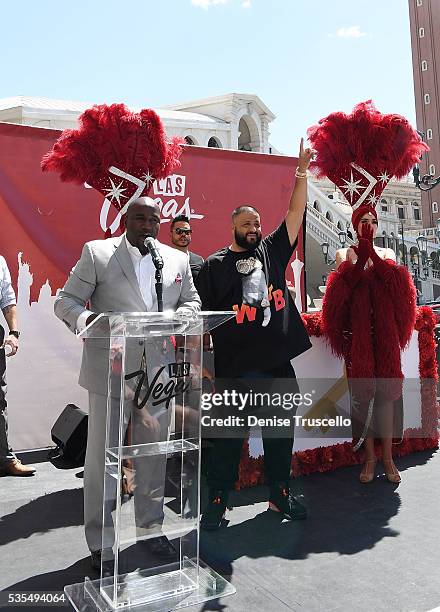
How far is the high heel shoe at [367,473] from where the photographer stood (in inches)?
139

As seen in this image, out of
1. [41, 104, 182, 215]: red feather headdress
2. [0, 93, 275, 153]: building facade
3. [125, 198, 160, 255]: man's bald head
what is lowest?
[125, 198, 160, 255]: man's bald head

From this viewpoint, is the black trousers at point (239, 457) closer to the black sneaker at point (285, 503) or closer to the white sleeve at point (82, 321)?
the black sneaker at point (285, 503)

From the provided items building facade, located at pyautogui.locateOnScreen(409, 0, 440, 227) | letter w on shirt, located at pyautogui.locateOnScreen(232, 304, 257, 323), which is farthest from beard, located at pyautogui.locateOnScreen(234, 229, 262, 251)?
building facade, located at pyautogui.locateOnScreen(409, 0, 440, 227)

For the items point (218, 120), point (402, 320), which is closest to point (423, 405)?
point (402, 320)

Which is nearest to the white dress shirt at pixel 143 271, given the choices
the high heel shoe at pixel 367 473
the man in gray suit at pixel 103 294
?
the man in gray suit at pixel 103 294

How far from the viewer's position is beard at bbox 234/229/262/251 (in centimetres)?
296

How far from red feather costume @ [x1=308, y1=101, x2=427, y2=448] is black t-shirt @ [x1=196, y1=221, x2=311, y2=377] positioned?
0.65 meters

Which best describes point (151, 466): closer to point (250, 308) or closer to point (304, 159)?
point (250, 308)

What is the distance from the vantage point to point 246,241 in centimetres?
297

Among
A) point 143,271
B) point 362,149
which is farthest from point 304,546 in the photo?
point 362,149

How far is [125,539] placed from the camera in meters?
2.04

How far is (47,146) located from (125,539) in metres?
3.54

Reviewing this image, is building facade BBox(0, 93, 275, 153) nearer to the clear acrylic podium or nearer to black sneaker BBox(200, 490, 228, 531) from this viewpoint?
black sneaker BBox(200, 490, 228, 531)

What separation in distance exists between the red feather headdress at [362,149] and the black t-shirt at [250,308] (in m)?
1.00
